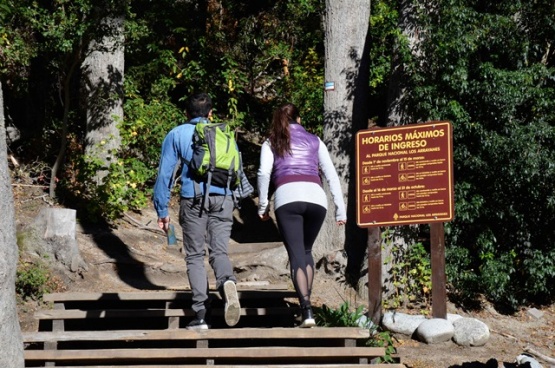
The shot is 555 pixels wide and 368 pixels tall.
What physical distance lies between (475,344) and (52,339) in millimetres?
5233

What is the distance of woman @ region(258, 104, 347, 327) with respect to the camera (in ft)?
27.8

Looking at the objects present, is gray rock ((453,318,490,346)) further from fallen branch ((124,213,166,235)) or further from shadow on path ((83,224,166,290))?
fallen branch ((124,213,166,235))

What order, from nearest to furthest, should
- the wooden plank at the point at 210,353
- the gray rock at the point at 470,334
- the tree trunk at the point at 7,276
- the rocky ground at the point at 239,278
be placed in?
1. the tree trunk at the point at 7,276
2. the wooden plank at the point at 210,353
3. the rocky ground at the point at 239,278
4. the gray rock at the point at 470,334

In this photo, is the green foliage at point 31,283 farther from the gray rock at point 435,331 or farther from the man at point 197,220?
the gray rock at point 435,331

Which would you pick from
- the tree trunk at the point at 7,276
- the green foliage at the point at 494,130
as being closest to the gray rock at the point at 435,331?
the green foliage at the point at 494,130

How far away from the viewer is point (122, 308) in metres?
9.84

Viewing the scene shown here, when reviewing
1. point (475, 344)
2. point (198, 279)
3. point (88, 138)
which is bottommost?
point (475, 344)

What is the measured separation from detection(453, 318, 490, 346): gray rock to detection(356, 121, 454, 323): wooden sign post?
28 cm

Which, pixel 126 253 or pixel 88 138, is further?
pixel 88 138

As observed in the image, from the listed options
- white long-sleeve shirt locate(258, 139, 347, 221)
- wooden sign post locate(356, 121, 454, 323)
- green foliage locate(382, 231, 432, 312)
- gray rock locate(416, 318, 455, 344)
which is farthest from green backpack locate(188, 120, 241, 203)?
green foliage locate(382, 231, 432, 312)

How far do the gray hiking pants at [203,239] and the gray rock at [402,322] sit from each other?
3731mm

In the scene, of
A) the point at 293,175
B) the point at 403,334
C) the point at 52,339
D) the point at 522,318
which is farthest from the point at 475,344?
the point at 52,339

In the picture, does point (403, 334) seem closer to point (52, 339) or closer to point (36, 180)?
point (52, 339)

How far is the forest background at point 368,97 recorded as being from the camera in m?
13.3
